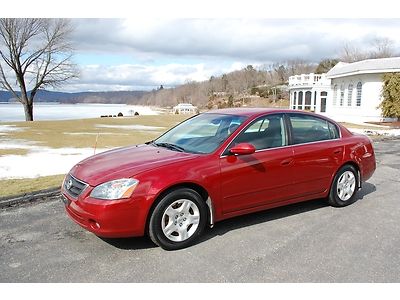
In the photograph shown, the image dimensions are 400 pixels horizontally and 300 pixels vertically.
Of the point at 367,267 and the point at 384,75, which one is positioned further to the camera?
the point at 384,75

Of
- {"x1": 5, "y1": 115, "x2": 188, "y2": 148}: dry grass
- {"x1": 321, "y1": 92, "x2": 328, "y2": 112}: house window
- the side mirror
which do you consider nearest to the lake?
{"x1": 5, "y1": 115, "x2": 188, "y2": 148}: dry grass

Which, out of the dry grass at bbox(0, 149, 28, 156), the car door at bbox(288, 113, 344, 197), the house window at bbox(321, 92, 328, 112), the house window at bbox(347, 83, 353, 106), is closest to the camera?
the car door at bbox(288, 113, 344, 197)

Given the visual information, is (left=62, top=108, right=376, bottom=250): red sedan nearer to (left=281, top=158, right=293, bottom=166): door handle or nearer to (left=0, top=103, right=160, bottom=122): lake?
(left=281, top=158, right=293, bottom=166): door handle

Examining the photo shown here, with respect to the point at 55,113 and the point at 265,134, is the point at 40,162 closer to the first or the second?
the point at 265,134

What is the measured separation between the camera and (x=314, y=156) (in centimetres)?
505

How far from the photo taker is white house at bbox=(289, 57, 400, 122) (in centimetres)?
2666

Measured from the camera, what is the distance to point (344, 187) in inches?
218

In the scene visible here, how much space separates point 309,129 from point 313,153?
0.42 meters

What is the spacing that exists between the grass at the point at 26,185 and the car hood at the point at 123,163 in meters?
2.24

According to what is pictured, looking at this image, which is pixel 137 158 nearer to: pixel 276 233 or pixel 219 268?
pixel 219 268

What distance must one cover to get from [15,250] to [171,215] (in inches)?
67.7

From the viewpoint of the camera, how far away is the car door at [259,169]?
14.1ft

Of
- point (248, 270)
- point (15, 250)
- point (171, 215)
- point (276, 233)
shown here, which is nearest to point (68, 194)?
point (15, 250)

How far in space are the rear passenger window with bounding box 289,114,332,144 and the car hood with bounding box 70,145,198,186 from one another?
5.43 ft
